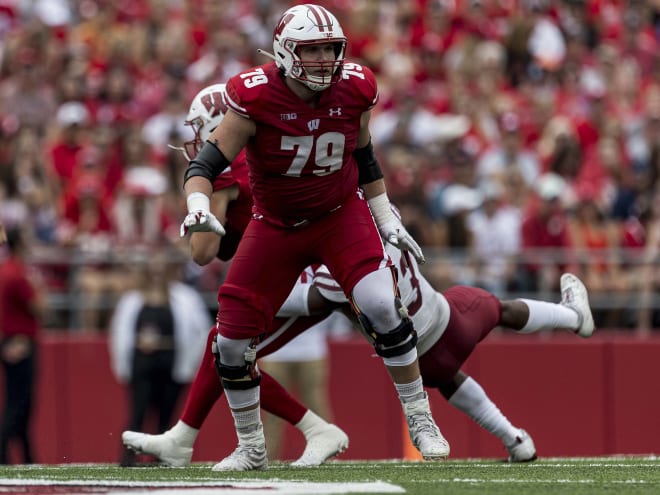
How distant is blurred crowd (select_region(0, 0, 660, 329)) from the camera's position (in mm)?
11344

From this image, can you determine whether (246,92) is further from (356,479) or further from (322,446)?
(322,446)

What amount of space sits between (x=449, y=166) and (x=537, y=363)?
6.01 ft

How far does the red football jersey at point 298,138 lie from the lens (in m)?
6.21

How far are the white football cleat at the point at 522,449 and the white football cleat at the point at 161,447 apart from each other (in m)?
1.59

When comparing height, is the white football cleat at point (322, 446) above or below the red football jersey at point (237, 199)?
below

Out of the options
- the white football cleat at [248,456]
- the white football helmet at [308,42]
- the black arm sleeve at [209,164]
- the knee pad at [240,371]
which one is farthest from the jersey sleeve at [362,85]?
the white football cleat at [248,456]

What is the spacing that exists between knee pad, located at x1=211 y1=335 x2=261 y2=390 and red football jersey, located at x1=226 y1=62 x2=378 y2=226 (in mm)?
570

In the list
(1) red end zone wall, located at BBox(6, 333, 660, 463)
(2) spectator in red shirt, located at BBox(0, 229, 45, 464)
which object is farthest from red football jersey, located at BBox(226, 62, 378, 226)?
(1) red end zone wall, located at BBox(6, 333, 660, 463)

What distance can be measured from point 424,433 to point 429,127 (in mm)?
7061

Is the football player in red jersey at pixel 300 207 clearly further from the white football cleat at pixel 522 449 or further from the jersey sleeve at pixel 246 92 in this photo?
the white football cleat at pixel 522 449

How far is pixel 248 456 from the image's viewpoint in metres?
6.55

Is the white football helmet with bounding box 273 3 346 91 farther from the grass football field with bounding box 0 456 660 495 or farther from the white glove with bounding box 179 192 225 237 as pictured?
the grass football field with bounding box 0 456 660 495

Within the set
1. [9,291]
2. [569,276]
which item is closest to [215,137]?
[569,276]

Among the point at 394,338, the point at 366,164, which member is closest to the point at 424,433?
the point at 394,338
